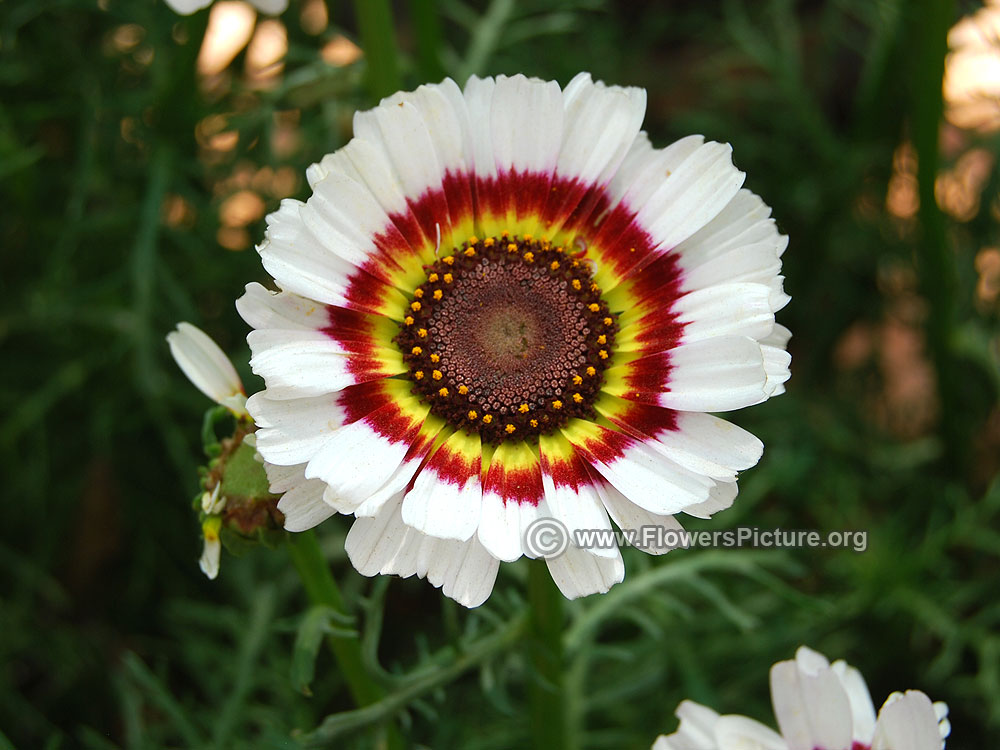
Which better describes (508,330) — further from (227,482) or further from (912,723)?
(912,723)

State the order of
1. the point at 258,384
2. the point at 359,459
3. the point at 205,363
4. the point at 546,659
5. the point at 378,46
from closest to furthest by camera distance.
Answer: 1. the point at 359,459
2. the point at 205,363
3. the point at 546,659
4. the point at 378,46
5. the point at 258,384

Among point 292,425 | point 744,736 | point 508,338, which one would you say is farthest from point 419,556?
point 744,736

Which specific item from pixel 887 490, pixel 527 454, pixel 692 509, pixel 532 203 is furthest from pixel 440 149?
pixel 887 490

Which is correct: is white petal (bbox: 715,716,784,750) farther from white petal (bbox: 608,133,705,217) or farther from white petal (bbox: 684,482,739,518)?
white petal (bbox: 608,133,705,217)

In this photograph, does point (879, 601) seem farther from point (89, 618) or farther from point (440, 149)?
point (89, 618)

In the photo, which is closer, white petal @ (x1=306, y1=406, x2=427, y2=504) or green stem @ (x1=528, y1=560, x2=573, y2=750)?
white petal @ (x1=306, y1=406, x2=427, y2=504)

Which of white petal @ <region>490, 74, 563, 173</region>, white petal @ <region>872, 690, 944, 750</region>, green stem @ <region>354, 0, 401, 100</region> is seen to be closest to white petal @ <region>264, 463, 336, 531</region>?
white petal @ <region>490, 74, 563, 173</region>
